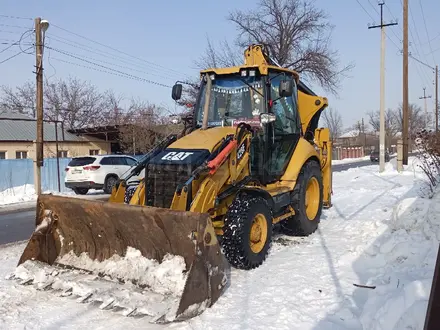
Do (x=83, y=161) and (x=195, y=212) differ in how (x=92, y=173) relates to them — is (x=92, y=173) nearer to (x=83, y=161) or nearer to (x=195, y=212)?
(x=83, y=161)

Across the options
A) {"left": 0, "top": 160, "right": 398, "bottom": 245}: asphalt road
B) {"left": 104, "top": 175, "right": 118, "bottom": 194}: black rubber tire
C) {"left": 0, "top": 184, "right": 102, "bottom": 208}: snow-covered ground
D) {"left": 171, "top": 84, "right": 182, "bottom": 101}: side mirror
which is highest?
{"left": 171, "top": 84, "right": 182, "bottom": 101}: side mirror

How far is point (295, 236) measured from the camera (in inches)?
303

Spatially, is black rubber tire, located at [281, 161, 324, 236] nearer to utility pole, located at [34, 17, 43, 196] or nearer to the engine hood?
the engine hood

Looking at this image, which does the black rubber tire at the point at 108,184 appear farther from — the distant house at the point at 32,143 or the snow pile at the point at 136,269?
the snow pile at the point at 136,269

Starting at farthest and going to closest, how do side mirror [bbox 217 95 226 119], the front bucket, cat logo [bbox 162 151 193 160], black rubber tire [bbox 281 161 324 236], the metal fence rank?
the metal fence
black rubber tire [bbox 281 161 324 236]
side mirror [bbox 217 95 226 119]
cat logo [bbox 162 151 193 160]
the front bucket

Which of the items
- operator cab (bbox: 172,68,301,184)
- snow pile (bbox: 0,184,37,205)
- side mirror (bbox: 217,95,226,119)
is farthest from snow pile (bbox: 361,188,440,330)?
snow pile (bbox: 0,184,37,205)

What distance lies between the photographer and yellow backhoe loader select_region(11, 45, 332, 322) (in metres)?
4.55

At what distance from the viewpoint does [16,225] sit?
1059 cm

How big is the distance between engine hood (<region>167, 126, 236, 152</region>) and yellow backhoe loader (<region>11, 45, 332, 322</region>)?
0.02 meters

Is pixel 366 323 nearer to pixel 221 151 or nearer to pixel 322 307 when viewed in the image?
pixel 322 307

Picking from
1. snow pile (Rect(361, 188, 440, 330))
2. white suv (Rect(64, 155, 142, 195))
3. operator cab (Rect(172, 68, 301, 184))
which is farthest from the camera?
white suv (Rect(64, 155, 142, 195))

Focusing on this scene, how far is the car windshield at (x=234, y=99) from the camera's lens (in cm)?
664

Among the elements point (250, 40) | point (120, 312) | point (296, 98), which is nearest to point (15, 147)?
point (250, 40)

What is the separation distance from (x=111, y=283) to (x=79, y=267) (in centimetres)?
73
